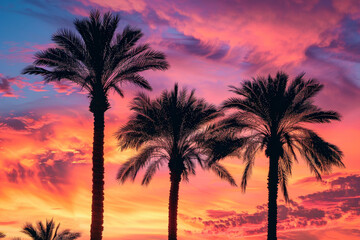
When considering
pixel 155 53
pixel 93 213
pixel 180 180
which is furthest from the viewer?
pixel 180 180

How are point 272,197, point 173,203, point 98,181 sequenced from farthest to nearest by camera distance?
1. point 173,203
2. point 272,197
3. point 98,181

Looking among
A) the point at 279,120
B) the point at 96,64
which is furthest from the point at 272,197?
the point at 96,64

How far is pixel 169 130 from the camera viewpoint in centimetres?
2492

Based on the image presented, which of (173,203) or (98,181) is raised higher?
(98,181)

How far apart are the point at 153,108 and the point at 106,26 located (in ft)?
20.1

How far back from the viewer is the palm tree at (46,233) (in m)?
30.2

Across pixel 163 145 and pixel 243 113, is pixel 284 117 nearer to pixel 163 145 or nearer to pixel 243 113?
pixel 243 113

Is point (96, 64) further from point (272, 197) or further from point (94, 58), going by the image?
point (272, 197)

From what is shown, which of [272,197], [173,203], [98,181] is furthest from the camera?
[173,203]

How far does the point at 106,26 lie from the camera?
21.7m

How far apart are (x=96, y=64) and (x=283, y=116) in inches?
424

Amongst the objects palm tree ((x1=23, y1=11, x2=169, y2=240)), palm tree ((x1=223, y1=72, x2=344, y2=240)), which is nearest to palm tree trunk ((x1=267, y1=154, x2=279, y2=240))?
palm tree ((x1=223, y1=72, x2=344, y2=240))

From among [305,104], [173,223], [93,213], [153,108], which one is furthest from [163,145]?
[305,104]

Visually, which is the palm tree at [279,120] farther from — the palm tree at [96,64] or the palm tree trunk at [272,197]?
the palm tree at [96,64]
